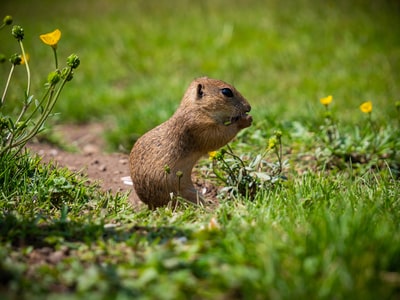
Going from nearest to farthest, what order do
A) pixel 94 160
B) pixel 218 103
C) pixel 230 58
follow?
1. pixel 218 103
2. pixel 94 160
3. pixel 230 58

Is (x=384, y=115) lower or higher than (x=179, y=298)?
higher

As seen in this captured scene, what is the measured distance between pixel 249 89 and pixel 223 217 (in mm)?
4261

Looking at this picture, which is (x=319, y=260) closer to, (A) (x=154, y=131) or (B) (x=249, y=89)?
(A) (x=154, y=131)

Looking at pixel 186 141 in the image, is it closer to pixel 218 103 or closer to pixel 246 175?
pixel 218 103

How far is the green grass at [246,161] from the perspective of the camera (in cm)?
204

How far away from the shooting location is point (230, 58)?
7520mm

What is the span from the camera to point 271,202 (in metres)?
2.94

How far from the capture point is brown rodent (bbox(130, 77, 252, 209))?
339 centimetres

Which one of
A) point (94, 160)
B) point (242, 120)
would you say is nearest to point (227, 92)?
point (242, 120)

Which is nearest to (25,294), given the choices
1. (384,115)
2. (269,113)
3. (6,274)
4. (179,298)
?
(6,274)

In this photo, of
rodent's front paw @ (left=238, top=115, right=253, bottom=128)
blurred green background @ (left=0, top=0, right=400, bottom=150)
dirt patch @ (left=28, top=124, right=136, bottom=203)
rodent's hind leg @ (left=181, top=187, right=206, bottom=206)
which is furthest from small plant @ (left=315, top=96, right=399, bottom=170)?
dirt patch @ (left=28, top=124, right=136, bottom=203)

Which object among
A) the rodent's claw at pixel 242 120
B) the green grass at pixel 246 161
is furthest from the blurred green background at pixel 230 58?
the rodent's claw at pixel 242 120

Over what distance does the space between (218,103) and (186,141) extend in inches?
14.3

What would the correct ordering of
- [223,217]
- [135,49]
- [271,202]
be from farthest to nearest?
[135,49], [271,202], [223,217]
